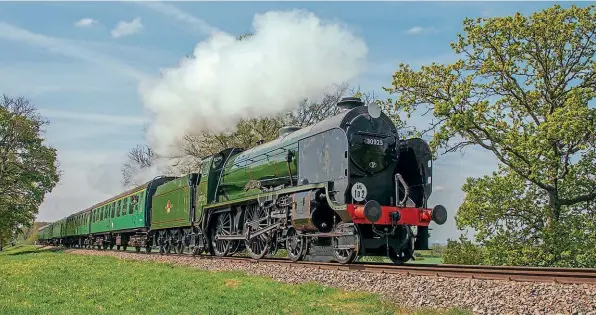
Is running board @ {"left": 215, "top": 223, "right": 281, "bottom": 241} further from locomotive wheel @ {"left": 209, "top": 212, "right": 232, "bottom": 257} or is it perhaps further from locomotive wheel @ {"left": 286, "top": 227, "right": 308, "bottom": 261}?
locomotive wheel @ {"left": 286, "top": 227, "right": 308, "bottom": 261}

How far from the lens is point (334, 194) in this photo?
Answer: 38.2ft

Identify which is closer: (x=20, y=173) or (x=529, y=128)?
(x=529, y=128)

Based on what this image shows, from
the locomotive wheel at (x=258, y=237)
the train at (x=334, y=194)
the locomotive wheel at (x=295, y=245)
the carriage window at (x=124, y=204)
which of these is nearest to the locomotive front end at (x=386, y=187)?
the train at (x=334, y=194)

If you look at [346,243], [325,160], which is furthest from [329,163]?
[346,243]

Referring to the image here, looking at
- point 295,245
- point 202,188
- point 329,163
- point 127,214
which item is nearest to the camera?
point 329,163

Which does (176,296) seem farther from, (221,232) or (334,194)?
(221,232)

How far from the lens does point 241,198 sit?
15.4 meters

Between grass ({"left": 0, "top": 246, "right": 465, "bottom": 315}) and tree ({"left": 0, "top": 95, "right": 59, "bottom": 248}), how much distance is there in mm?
23599

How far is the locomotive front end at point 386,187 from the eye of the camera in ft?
37.5

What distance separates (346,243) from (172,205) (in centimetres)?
1119

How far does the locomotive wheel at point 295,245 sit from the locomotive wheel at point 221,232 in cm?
377

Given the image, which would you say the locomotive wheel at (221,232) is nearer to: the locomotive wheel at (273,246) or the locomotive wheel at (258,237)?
the locomotive wheel at (258,237)

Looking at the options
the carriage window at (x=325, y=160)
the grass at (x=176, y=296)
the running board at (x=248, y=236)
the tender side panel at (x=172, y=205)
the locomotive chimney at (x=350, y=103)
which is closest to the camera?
the grass at (x=176, y=296)

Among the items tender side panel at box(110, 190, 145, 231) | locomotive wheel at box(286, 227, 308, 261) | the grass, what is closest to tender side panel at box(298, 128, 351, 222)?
locomotive wheel at box(286, 227, 308, 261)
